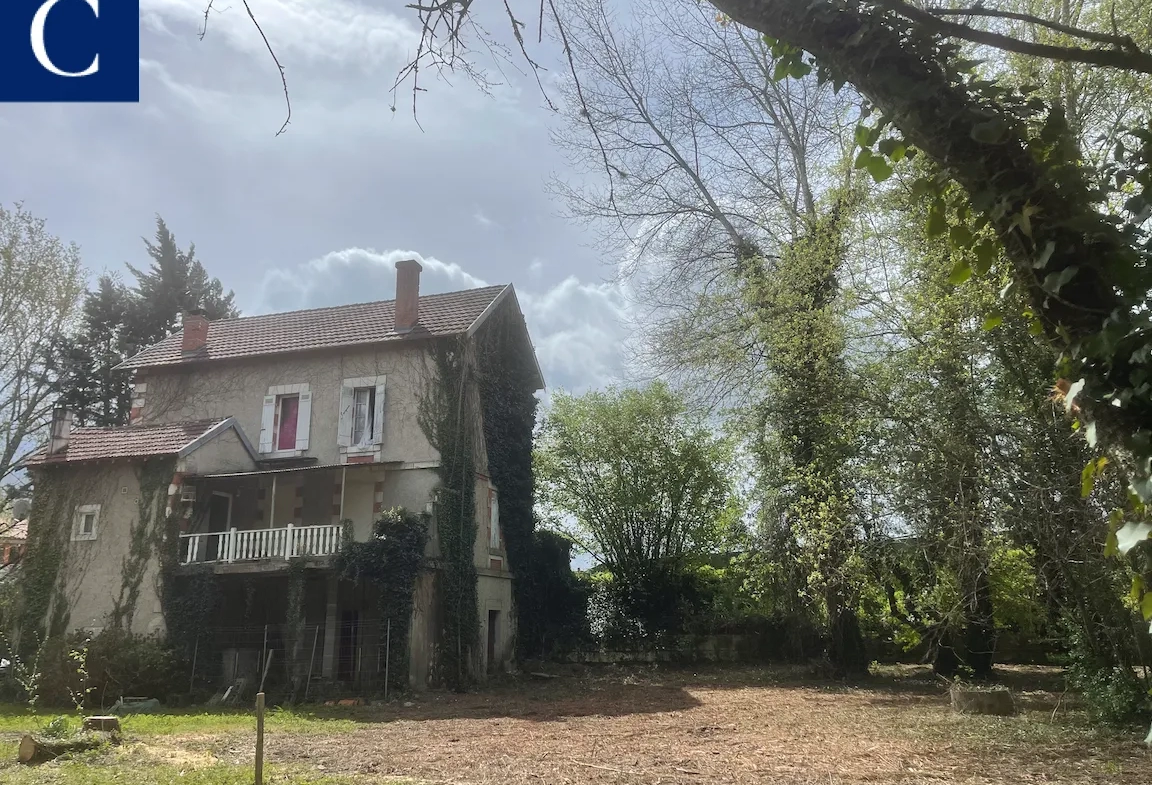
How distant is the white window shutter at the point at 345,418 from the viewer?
2052 centimetres

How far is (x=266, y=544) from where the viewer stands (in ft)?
60.9

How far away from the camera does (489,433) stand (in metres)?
22.0

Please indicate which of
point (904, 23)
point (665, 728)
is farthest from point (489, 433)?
point (904, 23)

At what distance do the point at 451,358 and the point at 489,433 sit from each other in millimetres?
2546

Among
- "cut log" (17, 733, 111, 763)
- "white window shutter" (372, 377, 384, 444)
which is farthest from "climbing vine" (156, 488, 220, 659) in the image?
"cut log" (17, 733, 111, 763)

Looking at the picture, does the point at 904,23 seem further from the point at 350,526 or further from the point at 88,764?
the point at 350,526

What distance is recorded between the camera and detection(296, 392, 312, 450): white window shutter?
68.3 ft

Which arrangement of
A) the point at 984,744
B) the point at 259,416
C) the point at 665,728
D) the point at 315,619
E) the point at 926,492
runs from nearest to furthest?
the point at 984,744
the point at 665,728
the point at 926,492
the point at 315,619
the point at 259,416

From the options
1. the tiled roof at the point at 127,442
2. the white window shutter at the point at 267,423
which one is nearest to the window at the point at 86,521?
the tiled roof at the point at 127,442

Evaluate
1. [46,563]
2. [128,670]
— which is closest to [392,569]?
[128,670]

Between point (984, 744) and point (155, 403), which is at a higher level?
point (155, 403)

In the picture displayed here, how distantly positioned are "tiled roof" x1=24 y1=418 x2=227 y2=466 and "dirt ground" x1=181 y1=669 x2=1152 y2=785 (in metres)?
8.14

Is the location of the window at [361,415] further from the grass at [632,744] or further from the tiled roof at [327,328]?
the grass at [632,744]

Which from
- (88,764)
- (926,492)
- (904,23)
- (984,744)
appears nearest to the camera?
(904,23)
